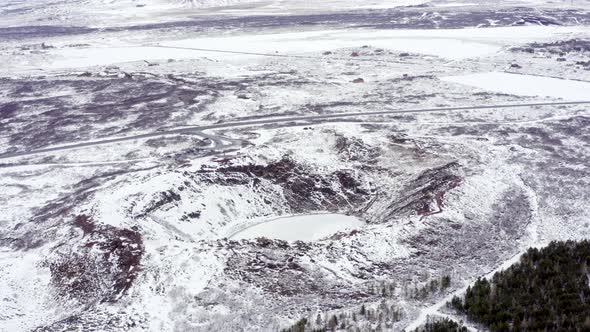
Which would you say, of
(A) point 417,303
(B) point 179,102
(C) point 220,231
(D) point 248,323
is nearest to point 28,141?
(B) point 179,102

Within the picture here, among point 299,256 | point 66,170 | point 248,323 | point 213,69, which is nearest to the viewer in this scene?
point 248,323

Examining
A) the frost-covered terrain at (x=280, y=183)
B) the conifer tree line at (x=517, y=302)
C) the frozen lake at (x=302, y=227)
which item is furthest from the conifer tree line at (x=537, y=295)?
the frozen lake at (x=302, y=227)

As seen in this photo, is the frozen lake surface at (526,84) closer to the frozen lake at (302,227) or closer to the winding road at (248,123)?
the winding road at (248,123)

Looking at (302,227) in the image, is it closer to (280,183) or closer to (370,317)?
(280,183)

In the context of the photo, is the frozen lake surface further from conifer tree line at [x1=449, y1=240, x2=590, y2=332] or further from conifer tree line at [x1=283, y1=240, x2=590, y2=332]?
conifer tree line at [x1=283, y1=240, x2=590, y2=332]

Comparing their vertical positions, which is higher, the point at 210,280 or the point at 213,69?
the point at 213,69

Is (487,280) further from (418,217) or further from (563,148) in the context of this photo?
(563,148)

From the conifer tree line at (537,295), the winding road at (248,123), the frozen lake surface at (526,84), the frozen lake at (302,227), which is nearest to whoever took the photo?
the conifer tree line at (537,295)
